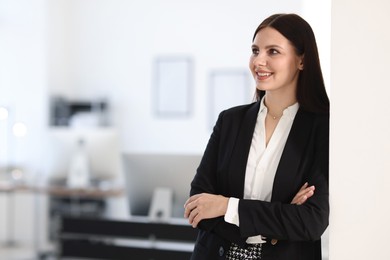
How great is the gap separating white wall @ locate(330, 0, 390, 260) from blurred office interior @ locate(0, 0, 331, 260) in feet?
18.0

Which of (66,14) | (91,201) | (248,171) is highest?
(66,14)

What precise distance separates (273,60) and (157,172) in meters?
2.14

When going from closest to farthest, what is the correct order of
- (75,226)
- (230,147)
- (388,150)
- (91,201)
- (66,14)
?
(388,150), (230,147), (75,226), (91,201), (66,14)

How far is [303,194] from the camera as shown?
1743 millimetres

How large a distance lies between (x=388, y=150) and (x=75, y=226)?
3061mm

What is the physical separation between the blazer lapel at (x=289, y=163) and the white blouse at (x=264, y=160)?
0.14 feet

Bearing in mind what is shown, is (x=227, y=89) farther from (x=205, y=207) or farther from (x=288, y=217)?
(x=288, y=217)

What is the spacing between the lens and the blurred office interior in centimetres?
746

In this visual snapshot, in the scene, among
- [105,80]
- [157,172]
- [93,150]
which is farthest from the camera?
[105,80]

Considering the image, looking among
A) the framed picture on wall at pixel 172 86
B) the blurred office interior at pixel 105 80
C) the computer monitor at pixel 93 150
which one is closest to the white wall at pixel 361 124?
the computer monitor at pixel 93 150

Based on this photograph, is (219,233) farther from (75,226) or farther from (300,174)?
(75,226)

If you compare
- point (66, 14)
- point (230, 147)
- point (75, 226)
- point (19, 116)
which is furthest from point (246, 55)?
point (230, 147)

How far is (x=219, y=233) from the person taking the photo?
1.85m

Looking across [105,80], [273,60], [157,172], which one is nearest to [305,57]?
[273,60]
